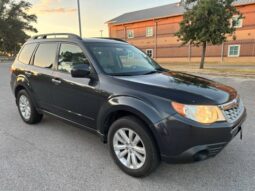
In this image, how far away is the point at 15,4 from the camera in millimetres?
42500

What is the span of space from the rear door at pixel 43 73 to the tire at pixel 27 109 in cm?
35

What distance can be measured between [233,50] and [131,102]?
26.9 m

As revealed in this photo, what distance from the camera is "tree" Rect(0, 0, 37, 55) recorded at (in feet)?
132

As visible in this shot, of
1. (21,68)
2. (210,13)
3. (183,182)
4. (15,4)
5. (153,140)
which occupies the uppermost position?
(15,4)

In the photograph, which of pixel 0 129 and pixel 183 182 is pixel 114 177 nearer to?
pixel 183 182

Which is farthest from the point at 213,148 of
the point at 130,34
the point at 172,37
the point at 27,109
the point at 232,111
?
the point at 130,34

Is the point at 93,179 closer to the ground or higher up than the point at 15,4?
closer to the ground

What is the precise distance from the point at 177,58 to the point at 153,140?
96.2ft

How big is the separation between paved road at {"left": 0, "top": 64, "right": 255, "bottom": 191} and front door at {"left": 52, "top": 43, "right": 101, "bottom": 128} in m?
0.52

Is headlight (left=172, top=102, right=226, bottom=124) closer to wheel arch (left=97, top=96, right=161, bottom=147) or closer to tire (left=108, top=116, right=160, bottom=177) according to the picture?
wheel arch (left=97, top=96, right=161, bottom=147)

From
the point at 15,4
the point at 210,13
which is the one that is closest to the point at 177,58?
the point at 210,13

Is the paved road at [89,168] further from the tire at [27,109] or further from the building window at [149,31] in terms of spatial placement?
the building window at [149,31]

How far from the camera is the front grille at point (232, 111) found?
8.41ft

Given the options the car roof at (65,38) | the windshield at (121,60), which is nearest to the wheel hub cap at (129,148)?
the windshield at (121,60)
